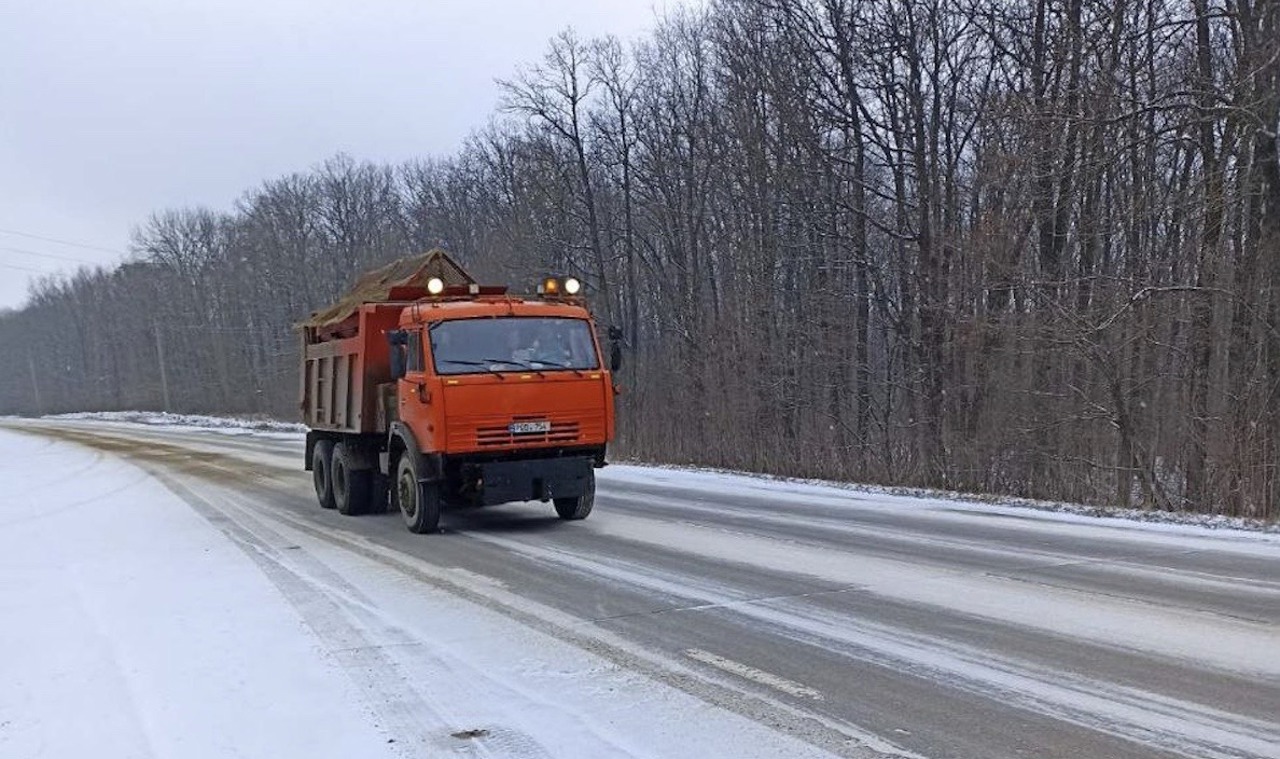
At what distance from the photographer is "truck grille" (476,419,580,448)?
11336 millimetres

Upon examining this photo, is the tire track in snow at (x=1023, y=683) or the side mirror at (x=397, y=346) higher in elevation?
the side mirror at (x=397, y=346)

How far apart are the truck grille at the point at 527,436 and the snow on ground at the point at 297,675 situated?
194 cm

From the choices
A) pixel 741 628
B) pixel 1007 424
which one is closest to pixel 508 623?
pixel 741 628

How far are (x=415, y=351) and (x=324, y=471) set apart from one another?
16.6ft

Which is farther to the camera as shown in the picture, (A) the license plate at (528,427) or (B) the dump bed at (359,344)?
(B) the dump bed at (359,344)

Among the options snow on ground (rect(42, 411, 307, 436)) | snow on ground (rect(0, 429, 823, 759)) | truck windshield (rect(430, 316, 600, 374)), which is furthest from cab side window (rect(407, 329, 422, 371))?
snow on ground (rect(42, 411, 307, 436))

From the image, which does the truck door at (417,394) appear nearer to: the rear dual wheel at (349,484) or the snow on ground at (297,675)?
the snow on ground at (297,675)

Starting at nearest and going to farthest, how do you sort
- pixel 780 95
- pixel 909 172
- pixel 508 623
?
pixel 508 623 → pixel 909 172 → pixel 780 95

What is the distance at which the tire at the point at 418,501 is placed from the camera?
39.2 feet

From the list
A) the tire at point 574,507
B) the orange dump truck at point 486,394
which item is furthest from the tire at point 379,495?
the tire at point 574,507

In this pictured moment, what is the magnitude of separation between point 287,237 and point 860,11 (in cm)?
5661

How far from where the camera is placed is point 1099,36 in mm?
17031

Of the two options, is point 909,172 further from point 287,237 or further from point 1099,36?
point 287,237

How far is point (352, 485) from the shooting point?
1439 centimetres
